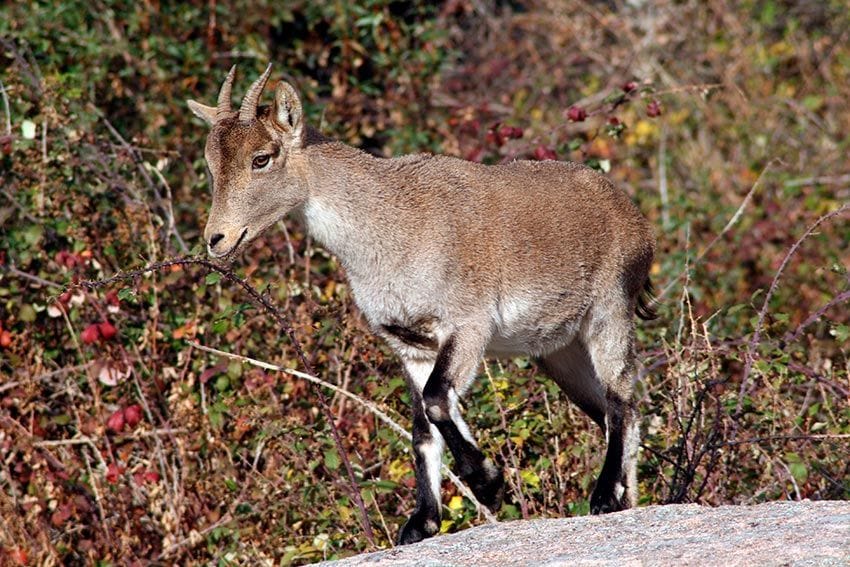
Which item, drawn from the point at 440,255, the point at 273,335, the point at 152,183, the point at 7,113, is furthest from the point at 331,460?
the point at 7,113

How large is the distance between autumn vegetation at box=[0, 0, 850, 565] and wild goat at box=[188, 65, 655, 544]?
0.23m

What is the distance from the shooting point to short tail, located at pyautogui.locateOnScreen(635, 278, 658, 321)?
780 cm

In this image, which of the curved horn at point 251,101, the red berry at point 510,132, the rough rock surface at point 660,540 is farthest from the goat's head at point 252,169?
the red berry at point 510,132

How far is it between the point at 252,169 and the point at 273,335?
2162 millimetres

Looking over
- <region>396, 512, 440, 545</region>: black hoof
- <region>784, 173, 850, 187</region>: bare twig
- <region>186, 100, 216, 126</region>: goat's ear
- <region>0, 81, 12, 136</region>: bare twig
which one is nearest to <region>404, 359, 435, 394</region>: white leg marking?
<region>396, 512, 440, 545</region>: black hoof

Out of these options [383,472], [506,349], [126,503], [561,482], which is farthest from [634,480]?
[126,503]

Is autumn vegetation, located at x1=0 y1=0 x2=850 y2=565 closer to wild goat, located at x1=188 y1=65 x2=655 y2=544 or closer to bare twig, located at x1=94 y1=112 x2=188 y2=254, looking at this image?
bare twig, located at x1=94 y1=112 x2=188 y2=254

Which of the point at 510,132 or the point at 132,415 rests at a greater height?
the point at 510,132

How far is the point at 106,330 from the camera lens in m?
8.12

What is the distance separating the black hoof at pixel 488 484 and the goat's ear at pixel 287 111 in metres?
1.73

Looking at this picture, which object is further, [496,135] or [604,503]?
[496,135]

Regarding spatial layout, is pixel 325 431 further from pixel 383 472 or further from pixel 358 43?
pixel 358 43

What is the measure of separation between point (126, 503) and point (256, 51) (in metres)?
4.75

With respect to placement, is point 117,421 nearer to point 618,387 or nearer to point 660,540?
point 618,387
